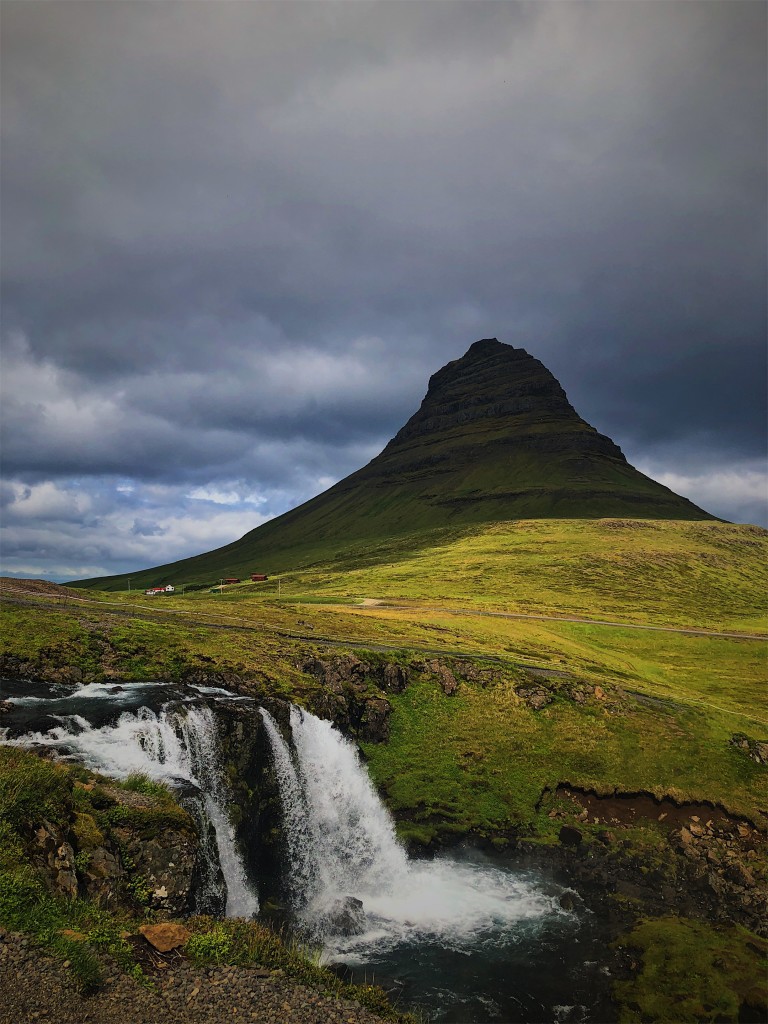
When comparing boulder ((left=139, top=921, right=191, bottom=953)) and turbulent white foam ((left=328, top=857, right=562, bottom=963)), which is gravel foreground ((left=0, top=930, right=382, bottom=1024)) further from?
turbulent white foam ((left=328, top=857, right=562, bottom=963))

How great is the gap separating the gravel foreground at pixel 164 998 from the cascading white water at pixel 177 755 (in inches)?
409

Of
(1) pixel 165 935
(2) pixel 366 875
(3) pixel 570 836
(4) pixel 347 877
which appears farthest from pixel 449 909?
(1) pixel 165 935

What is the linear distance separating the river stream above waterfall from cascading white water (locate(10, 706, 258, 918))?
0.08m

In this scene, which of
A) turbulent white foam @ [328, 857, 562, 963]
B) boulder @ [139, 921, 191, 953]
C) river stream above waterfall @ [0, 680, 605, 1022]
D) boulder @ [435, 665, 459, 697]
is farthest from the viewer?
boulder @ [435, 665, 459, 697]

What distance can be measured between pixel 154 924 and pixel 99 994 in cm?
399

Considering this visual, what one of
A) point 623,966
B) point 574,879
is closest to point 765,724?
point 574,879

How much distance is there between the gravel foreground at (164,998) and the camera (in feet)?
41.7

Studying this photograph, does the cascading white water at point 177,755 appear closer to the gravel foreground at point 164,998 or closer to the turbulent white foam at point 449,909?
the turbulent white foam at point 449,909

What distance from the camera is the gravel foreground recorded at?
41.7ft

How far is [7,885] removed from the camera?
1553cm

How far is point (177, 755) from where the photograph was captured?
31.3m

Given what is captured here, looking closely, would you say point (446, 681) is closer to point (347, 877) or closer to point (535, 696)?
point (535, 696)

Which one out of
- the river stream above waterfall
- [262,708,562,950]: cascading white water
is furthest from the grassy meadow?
the river stream above waterfall

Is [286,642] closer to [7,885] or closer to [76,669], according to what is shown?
[76,669]
